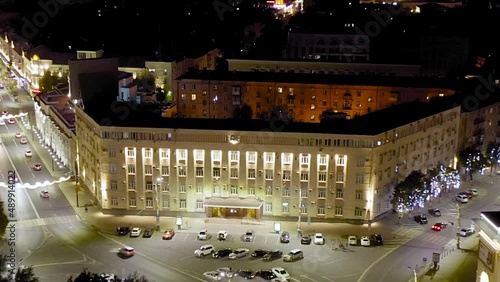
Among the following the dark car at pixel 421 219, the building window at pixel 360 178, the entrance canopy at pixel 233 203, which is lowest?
the dark car at pixel 421 219

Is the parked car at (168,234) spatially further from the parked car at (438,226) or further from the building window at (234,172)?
the parked car at (438,226)

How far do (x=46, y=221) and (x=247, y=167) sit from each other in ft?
41.1

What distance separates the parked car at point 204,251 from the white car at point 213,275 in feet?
7.68

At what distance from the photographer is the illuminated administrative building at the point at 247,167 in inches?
1732

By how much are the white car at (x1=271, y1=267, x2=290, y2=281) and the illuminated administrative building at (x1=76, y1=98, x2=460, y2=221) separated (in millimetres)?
7896

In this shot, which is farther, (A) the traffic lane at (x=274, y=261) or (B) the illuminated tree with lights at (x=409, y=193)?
(B) the illuminated tree with lights at (x=409, y=193)

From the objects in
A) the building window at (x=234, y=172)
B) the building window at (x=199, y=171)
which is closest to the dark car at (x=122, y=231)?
the building window at (x=199, y=171)

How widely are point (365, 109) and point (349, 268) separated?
98.3ft

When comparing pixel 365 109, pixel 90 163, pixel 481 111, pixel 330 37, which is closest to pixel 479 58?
pixel 330 37

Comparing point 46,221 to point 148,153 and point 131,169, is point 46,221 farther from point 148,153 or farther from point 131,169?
point 148,153

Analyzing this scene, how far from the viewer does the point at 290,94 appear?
66.1 metres

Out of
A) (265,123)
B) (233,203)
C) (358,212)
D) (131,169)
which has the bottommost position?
(358,212)

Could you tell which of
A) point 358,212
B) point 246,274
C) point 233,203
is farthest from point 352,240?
point 233,203

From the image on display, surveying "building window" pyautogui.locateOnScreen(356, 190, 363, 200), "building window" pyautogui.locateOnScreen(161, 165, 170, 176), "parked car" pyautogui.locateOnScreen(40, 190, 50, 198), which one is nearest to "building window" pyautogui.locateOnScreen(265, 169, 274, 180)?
"building window" pyautogui.locateOnScreen(356, 190, 363, 200)
